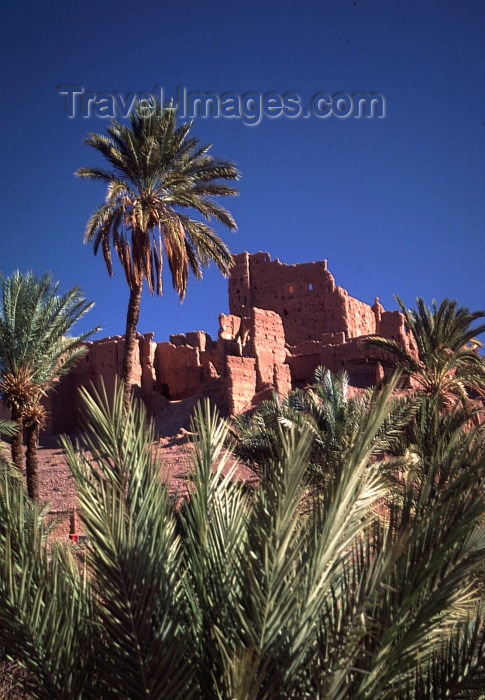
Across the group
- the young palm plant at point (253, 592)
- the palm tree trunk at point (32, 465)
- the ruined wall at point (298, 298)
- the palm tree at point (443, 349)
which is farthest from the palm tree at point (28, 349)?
the ruined wall at point (298, 298)

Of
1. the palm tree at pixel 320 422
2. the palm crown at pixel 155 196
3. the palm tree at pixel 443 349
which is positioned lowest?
the palm tree at pixel 320 422

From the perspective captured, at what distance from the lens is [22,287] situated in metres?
14.6

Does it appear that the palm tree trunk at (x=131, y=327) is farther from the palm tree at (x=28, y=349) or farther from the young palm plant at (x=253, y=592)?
the young palm plant at (x=253, y=592)

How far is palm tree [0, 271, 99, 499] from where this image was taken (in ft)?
46.1

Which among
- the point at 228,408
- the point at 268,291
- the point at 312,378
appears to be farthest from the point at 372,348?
the point at 268,291

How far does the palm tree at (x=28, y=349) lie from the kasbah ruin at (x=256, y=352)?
11.9 metres

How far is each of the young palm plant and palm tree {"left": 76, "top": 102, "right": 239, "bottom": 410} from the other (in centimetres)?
1220

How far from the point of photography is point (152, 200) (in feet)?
52.1

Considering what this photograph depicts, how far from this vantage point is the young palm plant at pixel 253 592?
301 cm

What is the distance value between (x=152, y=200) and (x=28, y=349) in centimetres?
428

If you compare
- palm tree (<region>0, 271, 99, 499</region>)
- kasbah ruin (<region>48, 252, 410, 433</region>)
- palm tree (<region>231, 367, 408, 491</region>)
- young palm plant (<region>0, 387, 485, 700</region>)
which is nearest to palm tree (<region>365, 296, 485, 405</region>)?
palm tree (<region>231, 367, 408, 491</region>)

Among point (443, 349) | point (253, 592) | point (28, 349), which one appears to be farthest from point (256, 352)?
point (253, 592)

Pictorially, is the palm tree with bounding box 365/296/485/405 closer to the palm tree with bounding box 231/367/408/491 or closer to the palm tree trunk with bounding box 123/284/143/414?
the palm tree with bounding box 231/367/408/491

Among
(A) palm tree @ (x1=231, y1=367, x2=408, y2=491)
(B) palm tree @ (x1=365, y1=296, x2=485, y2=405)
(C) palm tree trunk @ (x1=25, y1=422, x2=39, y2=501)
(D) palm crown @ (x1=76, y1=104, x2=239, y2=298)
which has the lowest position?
(C) palm tree trunk @ (x1=25, y1=422, x2=39, y2=501)
